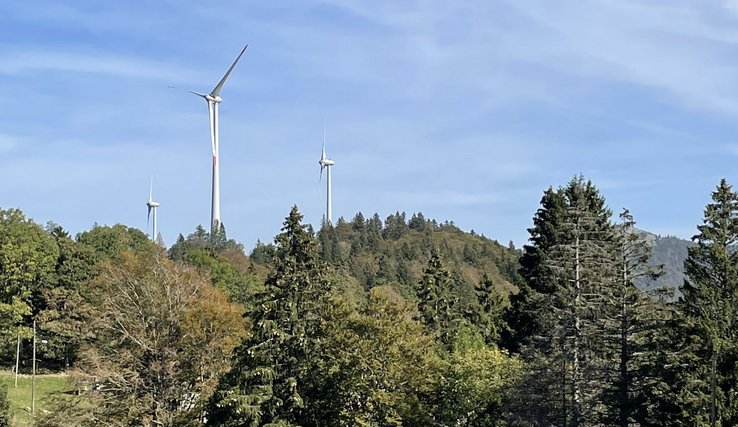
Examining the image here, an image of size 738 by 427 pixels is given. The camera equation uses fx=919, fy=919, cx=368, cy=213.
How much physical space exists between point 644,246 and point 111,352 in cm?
3387

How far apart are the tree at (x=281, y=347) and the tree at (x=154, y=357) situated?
19.1 ft

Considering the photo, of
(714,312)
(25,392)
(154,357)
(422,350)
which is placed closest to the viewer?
(714,312)

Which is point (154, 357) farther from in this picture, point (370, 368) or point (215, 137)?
point (215, 137)

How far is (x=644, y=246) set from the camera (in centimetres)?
4325

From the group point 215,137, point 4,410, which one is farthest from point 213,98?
point 4,410

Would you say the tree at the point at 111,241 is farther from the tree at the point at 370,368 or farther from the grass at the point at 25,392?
the tree at the point at 370,368

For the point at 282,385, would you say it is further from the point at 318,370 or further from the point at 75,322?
the point at 75,322

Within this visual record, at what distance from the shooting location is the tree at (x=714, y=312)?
39.7 metres

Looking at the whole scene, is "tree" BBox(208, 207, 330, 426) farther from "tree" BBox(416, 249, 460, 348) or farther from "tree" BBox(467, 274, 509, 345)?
"tree" BBox(467, 274, 509, 345)

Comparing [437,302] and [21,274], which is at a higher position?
[21,274]

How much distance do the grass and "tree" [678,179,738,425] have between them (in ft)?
141

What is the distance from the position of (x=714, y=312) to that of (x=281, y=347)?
68.7 ft

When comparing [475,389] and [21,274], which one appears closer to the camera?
[475,389]

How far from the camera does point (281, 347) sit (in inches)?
1852
